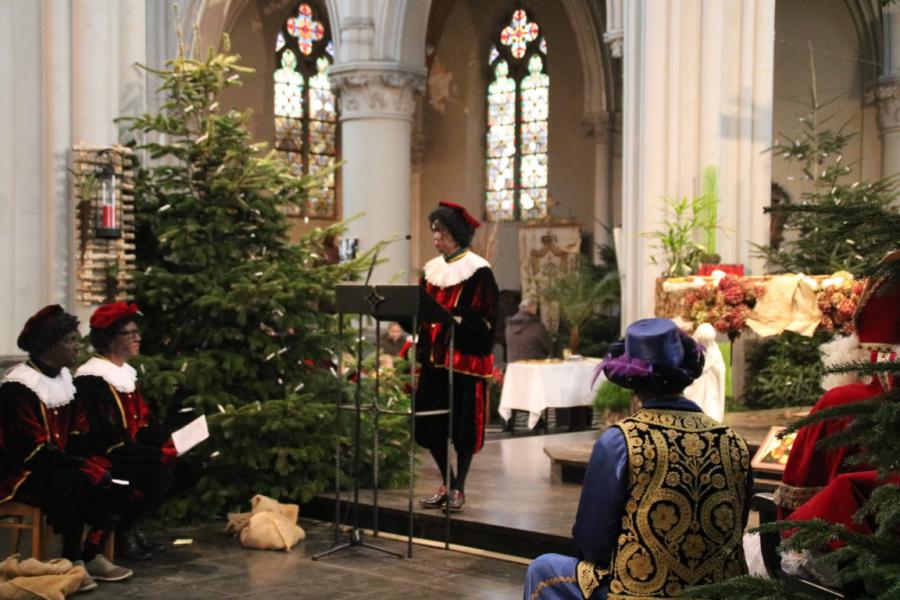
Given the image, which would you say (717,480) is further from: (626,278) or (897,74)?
(897,74)

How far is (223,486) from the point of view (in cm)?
811

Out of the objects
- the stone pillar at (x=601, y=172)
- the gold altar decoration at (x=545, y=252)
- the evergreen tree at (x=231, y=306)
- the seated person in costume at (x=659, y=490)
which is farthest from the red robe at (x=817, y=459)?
the stone pillar at (x=601, y=172)

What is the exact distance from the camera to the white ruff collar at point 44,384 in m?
6.13

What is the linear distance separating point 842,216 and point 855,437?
0.43 m

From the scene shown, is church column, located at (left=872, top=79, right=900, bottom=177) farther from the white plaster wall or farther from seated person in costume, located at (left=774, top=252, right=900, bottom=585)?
seated person in costume, located at (left=774, top=252, right=900, bottom=585)

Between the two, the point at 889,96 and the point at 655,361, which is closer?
the point at 655,361

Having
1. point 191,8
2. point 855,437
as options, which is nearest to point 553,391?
point 191,8

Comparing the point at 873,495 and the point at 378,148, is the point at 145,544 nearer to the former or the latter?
the point at 873,495

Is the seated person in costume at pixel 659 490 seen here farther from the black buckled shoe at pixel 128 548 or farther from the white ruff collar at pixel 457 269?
the black buckled shoe at pixel 128 548

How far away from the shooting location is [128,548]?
696cm

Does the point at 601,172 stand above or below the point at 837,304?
above

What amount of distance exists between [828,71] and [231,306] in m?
13.6

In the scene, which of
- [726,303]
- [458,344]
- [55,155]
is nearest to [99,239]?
[55,155]

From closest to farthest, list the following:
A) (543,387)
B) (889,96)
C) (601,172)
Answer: (543,387), (889,96), (601,172)
